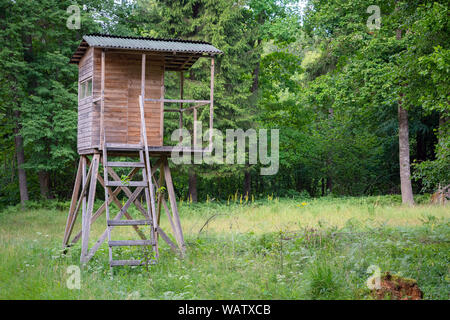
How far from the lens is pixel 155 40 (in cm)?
1218

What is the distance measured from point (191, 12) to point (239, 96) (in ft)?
16.1

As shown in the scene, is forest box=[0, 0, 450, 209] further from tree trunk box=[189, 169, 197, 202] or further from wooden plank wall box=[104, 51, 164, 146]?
wooden plank wall box=[104, 51, 164, 146]

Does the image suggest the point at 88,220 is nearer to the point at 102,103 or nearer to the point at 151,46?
the point at 102,103

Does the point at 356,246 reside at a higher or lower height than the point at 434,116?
lower

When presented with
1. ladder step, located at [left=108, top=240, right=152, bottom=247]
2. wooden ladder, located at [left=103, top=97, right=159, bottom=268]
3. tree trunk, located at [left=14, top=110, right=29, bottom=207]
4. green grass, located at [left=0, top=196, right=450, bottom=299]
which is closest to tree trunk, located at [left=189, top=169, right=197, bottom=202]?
tree trunk, located at [left=14, top=110, right=29, bottom=207]

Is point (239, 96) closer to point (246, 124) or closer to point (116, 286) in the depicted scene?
point (246, 124)

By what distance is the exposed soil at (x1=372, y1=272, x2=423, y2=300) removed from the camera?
7.07 m

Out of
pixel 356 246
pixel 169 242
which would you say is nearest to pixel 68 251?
pixel 169 242

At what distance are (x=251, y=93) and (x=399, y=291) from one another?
1867cm

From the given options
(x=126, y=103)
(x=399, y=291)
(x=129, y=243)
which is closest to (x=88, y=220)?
(x=129, y=243)

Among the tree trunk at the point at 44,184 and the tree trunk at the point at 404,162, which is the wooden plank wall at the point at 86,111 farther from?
the tree trunk at the point at 404,162

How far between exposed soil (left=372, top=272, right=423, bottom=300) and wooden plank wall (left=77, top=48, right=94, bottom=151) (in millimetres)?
7893

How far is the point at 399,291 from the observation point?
7117 mm

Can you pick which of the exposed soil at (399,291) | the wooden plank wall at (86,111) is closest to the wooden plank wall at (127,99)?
the wooden plank wall at (86,111)
